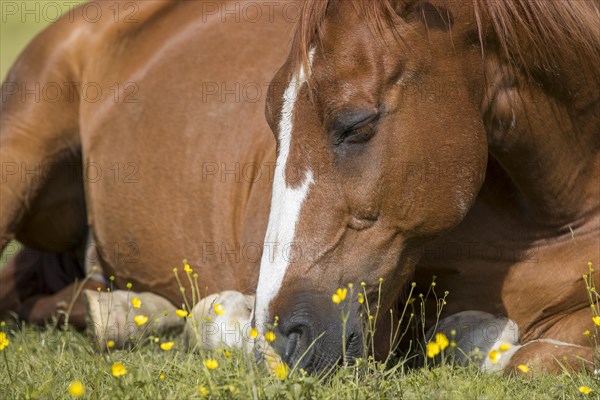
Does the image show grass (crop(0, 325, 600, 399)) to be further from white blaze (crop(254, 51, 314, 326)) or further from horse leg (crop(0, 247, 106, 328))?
horse leg (crop(0, 247, 106, 328))

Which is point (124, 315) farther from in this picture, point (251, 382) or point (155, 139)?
point (251, 382)

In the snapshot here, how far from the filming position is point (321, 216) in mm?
3371

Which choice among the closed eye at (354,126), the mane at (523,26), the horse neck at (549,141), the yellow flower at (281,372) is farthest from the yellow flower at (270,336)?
the horse neck at (549,141)

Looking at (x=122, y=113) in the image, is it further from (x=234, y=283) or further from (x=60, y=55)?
(x=234, y=283)

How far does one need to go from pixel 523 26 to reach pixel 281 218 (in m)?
1.08

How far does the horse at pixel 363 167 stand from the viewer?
3.35 meters

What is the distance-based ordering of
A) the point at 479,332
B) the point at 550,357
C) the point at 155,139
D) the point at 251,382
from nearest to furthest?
1. the point at 251,382
2. the point at 550,357
3. the point at 479,332
4. the point at 155,139

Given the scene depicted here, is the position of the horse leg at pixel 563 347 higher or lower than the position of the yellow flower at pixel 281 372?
lower

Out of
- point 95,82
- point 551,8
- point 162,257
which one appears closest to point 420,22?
point 551,8

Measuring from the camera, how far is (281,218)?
3406 millimetres

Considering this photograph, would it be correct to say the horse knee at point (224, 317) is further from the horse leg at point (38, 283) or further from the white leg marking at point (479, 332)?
the horse leg at point (38, 283)

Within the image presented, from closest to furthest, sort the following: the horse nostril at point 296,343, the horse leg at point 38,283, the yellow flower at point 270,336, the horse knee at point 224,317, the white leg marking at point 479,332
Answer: the yellow flower at point 270,336 < the horse nostril at point 296,343 < the white leg marking at point 479,332 < the horse knee at point 224,317 < the horse leg at point 38,283

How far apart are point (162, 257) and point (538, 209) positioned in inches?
76.5

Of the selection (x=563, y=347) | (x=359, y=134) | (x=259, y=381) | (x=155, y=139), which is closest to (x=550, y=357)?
(x=563, y=347)
